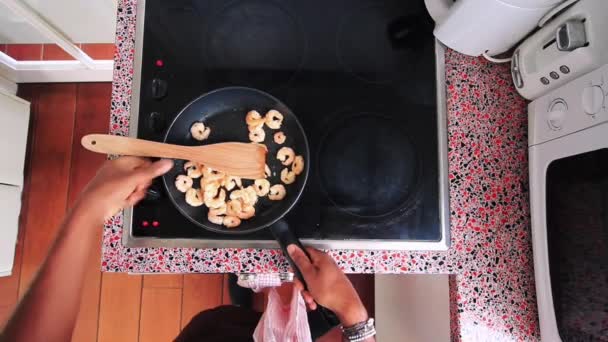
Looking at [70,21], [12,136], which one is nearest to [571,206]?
[70,21]

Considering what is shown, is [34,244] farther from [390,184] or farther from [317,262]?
[390,184]

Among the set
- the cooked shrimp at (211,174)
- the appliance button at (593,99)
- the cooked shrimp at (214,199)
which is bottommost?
the cooked shrimp at (214,199)

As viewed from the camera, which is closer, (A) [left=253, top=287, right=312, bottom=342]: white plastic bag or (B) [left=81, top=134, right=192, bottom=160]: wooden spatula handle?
(B) [left=81, top=134, right=192, bottom=160]: wooden spatula handle

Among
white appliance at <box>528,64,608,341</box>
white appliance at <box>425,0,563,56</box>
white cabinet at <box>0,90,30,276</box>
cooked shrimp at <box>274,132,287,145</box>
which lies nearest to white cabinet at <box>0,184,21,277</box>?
white cabinet at <box>0,90,30,276</box>

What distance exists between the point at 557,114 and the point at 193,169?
2.13 ft

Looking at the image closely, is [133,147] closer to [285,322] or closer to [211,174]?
[211,174]

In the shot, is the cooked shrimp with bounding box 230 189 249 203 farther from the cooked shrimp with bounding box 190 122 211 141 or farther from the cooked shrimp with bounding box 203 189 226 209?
the cooked shrimp with bounding box 190 122 211 141

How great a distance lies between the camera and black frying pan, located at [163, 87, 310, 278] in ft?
2.32

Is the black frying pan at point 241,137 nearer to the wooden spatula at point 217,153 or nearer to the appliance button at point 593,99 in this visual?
the wooden spatula at point 217,153

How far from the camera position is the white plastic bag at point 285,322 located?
2.52 feet

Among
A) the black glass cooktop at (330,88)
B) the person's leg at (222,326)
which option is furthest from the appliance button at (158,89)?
the person's leg at (222,326)

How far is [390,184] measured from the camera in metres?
0.75

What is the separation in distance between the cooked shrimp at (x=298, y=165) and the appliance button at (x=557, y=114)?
44 centimetres

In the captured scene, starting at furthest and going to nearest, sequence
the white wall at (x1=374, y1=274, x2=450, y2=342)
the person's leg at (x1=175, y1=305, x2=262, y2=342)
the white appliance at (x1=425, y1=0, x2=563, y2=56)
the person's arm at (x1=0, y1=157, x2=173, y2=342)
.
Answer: the person's leg at (x1=175, y1=305, x2=262, y2=342) < the white wall at (x1=374, y1=274, x2=450, y2=342) < the white appliance at (x1=425, y1=0, x2=563, y2=56) < the person's arm at (x1=0, y1=157, x2=173, y2=342)
